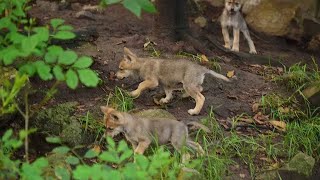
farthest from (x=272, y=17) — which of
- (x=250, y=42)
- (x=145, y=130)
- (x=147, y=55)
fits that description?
(x=145, y=130)

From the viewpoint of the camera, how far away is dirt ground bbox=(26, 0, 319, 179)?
6.73 m

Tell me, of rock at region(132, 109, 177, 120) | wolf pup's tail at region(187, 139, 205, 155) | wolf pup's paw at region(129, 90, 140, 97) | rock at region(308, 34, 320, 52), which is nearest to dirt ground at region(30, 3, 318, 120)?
wolf pup's paw at region(129, 90, 140, 97)

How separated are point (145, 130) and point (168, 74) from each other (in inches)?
55.5

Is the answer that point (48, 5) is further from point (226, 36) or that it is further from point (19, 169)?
point (19, 169)

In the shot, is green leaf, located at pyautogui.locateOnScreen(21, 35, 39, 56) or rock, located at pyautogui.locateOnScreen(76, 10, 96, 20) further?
rock, located at pyautogui.locateOnScreen(76, 10, 96, 20)

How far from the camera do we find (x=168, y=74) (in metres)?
6.60

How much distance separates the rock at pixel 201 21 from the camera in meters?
10.6

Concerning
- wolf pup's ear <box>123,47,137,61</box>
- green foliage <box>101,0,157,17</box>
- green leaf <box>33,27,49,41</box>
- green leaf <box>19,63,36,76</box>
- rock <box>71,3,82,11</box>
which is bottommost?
rock <box>71,3,82,11</box>

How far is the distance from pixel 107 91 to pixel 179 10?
2.24 meters

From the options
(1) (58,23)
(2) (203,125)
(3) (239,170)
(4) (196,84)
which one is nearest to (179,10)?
(4) (196,84)

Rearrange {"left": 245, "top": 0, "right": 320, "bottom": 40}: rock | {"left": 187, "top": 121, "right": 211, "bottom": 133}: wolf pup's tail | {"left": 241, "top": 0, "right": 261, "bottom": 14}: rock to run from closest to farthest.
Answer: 1. {"left": 187, "top": 121, "right": 211, "bottom": 133}: wolf pup's tail
2. {"left": 245, "top": 0, "right": 320, "bottom": 40}: rock
3. {"left": 241, "top": 0, "right": 261, "bottom": 14}: rock

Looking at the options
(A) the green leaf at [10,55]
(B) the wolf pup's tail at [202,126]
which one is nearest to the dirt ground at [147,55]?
(B) the wolf pup's tail at [202,126]

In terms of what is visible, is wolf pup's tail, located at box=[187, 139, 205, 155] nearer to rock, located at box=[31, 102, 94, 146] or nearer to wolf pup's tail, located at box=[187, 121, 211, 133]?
wolf pup's tail, located at box=[187, 121, 211, 133]

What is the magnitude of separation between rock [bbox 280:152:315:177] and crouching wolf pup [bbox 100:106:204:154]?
95 centimetres
